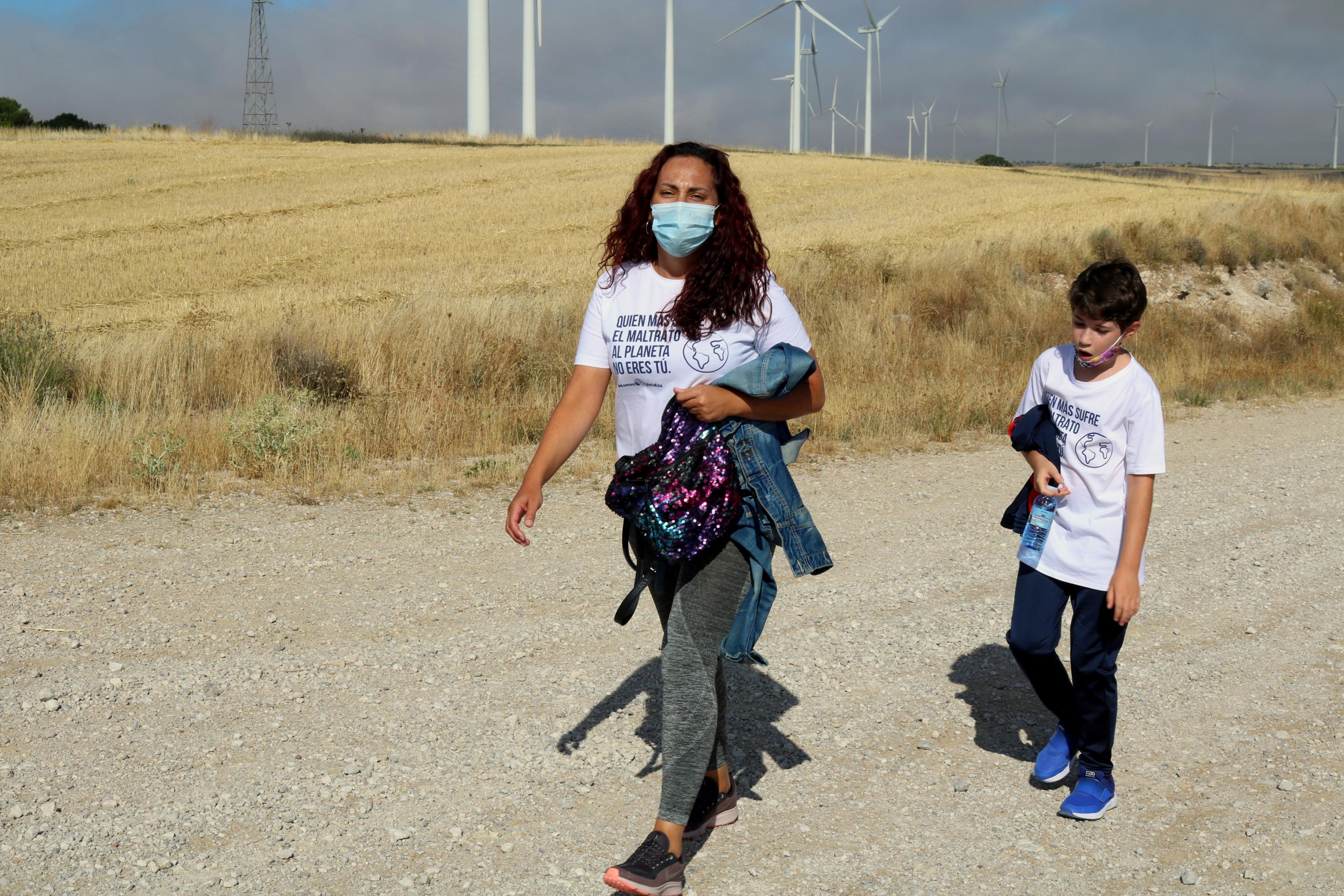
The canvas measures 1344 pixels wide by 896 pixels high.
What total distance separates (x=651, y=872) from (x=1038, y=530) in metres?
1.61

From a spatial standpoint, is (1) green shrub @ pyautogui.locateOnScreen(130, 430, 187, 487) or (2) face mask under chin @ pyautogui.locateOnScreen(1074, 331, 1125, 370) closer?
(2) face mask under chin @ pyautogui.locateOnScreen(1074, 331, 1125, 370)

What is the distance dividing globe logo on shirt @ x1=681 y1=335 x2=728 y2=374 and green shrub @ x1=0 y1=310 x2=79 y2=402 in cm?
714

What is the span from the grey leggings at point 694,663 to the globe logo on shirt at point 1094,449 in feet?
3.84

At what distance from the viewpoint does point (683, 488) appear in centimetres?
295

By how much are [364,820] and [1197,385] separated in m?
11.5

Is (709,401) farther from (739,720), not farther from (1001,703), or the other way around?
(1001,703)

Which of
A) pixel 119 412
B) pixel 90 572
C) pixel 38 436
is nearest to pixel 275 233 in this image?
pixel 119 412

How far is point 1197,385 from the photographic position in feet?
40.7

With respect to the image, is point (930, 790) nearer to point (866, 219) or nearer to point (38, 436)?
point (38, 436)

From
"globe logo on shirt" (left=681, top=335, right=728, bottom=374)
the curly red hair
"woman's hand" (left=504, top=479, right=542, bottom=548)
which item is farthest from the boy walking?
"woman's hand" (left=504, top=479, right=542, bottom=548)

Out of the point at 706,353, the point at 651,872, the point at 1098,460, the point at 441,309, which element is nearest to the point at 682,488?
the point at 706,353

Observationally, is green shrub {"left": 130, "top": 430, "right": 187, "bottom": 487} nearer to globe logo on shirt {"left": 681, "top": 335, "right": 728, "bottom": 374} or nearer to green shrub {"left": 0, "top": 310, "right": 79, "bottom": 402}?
green shrub {"left": 0, "top": 310, "right": 79, "bottom": 402}

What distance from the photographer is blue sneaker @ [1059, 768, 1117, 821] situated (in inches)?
137

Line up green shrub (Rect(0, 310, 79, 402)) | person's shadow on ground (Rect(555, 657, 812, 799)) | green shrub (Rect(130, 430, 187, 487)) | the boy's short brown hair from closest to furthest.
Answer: the boy's short brown hair
person's shadow on ground (Rect(555, 657, 812, 799))
green shrub (Rect(130, 430, 187, 487))
green shrub (Rect(0, 310, 79, 402))
